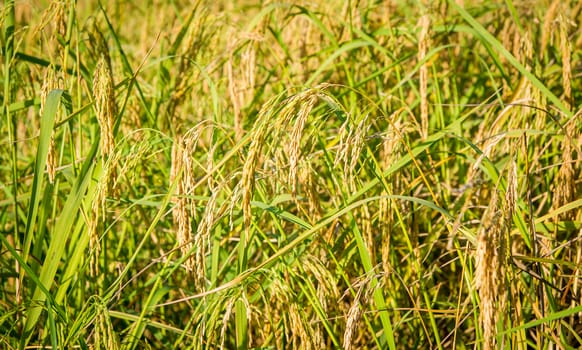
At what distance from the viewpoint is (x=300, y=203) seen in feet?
5.51

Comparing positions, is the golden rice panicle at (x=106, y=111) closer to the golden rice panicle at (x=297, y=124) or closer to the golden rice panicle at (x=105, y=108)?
the golden rice panicle at (x=105, y=108)

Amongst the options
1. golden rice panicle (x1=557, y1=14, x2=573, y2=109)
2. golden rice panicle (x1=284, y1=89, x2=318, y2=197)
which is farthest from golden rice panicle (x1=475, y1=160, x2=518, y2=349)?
golden rice panicle (x1=557, y1=14, x2=573, y2=109)

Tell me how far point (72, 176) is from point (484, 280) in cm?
106

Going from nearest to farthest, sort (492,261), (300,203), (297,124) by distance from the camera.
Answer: (492,261) → (297,124) → (300,203)

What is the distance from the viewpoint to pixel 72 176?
1652mm

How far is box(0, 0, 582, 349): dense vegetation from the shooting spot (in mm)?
1269

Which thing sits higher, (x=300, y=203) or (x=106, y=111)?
(x=106, y=111)

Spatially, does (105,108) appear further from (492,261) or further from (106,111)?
(492,261)

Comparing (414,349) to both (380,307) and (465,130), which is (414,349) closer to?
(380,307)

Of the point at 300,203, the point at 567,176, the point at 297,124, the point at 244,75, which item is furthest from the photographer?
the point at 244,75

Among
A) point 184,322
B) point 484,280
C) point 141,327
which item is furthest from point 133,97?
point 484,280

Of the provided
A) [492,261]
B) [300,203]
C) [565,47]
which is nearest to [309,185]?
[300,203]

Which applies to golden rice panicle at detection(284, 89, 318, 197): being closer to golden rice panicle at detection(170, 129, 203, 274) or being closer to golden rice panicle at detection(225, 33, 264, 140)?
golden rice panicle at detection(170, 129, 203, 274)

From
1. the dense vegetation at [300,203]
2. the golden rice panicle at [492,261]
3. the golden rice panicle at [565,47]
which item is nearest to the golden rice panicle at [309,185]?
the dense vegetation at [300,203]
